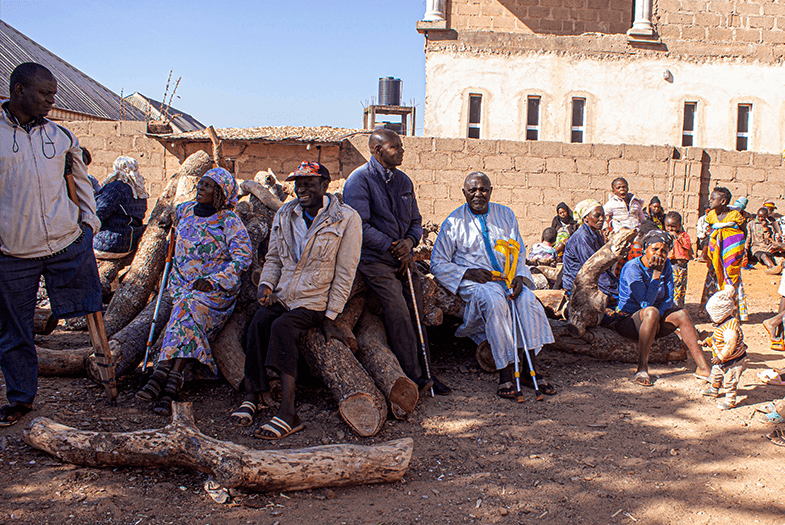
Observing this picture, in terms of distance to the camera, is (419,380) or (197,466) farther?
(419,380)

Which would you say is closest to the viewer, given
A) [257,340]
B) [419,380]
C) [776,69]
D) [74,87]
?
[257,340]

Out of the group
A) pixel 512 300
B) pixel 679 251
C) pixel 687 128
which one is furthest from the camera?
pixel 687 128

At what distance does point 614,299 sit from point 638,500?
2893 mm

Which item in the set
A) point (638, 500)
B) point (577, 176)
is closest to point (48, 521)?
point (638, 500)

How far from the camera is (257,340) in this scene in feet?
13.5

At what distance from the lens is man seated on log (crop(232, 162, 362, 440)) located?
3.97 metres

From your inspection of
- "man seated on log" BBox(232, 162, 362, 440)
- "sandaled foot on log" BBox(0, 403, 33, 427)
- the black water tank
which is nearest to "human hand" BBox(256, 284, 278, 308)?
"man seated on log" BBox(232, 162, 362, 440)

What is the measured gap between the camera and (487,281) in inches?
204

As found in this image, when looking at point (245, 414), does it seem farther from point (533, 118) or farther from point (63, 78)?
point (63, 78)

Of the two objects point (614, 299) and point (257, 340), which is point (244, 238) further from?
point (614, 299)

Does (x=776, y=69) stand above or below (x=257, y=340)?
above

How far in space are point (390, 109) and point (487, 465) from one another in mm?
18709

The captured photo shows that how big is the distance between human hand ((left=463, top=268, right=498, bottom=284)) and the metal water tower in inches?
576

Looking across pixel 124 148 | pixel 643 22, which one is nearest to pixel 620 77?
pixel 643 22
